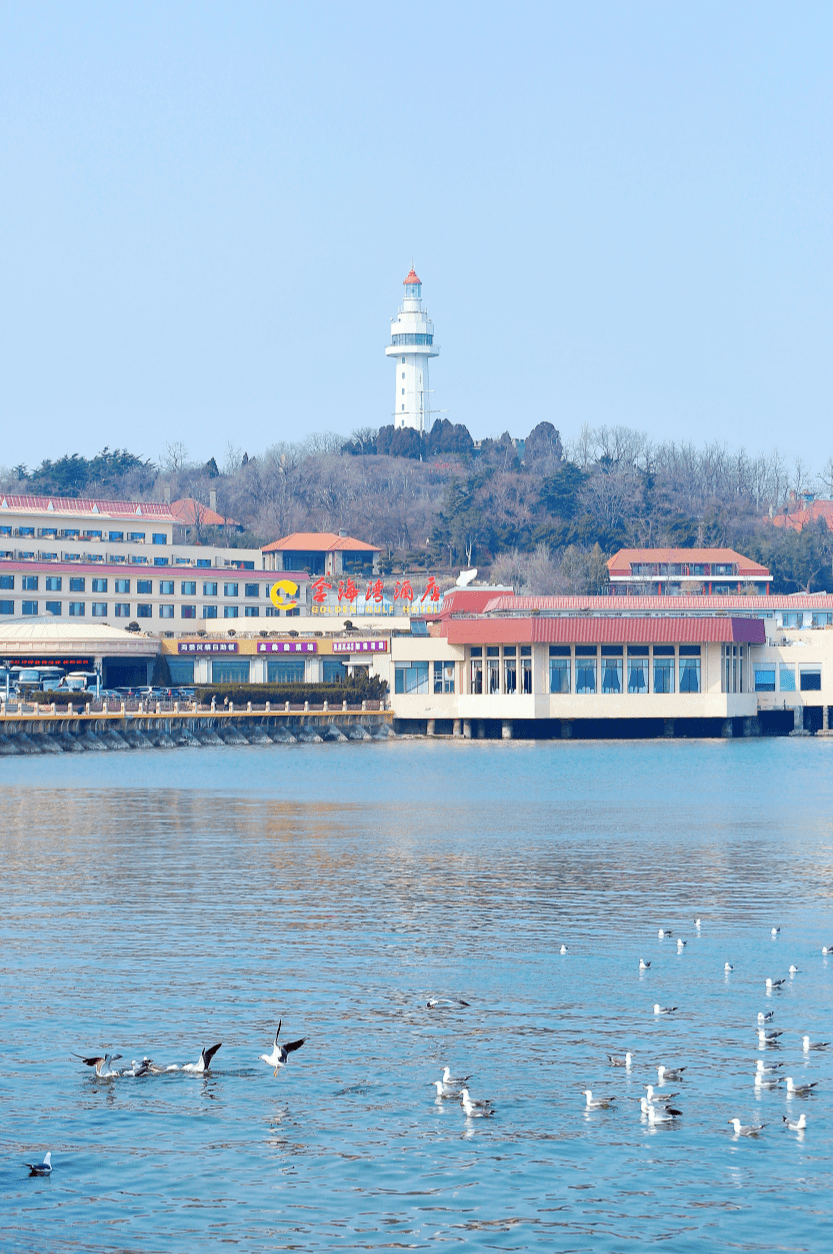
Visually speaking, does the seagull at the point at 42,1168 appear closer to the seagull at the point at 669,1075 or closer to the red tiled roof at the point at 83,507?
the seagull at the point at 669,1075

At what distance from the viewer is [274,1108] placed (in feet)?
76.2

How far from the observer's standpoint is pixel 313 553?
196 metres

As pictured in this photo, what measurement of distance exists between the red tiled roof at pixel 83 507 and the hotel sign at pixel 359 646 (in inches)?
1475

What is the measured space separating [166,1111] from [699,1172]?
25.5 feet

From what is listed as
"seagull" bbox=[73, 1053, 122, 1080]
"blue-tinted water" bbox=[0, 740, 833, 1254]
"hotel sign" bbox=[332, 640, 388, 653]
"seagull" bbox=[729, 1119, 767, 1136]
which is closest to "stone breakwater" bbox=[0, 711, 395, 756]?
"hotel sign" bbox=[332, 640, 388, 653]

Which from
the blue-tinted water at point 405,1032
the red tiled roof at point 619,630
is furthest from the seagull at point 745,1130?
the red tiled roof at point 619,630

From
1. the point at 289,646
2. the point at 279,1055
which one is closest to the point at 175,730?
the point at 289,646

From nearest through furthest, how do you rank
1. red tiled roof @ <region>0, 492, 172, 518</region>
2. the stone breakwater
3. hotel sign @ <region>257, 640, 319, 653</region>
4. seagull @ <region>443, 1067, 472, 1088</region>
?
seagull @ <region>443, 1067, 472, 1088</region> < the stone breakwater < hotel sign @ <region>257, 640, 319, 653</region> < red tiled roof @ <region>0, 492, 172, 518</region>

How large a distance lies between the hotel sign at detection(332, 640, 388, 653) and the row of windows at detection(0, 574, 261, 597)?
27.8 meters

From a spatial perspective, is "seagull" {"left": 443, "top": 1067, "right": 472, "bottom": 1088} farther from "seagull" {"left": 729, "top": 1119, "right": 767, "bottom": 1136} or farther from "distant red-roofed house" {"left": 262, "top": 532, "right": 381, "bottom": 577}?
"distant red-roofed house" {"left": 262, "top": 532, "right": 381, "bottom": 577}

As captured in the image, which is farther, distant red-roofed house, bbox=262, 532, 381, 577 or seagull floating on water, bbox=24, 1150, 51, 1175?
distant red-roofed house, bbox=262, 532, 381, 577

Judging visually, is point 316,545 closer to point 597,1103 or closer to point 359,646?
point 359,646

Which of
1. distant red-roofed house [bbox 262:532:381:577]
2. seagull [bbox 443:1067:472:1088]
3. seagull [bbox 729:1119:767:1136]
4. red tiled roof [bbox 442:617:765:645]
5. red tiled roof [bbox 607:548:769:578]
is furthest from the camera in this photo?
distant red-roofed house [bbox 262:532:381:577]

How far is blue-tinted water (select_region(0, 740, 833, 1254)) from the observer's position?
1939 centimetres
